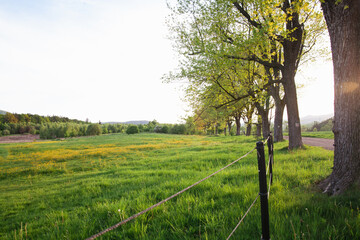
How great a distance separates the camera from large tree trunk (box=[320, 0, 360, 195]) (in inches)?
157

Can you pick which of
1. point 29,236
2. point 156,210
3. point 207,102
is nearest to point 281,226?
point 156,210

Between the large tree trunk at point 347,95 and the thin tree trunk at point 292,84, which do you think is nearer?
the large tree trunk at point 347,95

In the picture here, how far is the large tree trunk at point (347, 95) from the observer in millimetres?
3996

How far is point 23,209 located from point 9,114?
118681mm

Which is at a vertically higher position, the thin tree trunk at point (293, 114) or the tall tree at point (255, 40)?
the tall tree at point (255, 40)

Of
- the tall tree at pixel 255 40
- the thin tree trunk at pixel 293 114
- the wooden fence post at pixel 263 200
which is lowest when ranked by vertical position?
the wooden fence post at pixel 263 200

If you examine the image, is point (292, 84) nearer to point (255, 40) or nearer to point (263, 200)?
point (255, 40)

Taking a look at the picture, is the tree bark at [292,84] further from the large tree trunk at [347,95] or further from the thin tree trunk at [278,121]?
the thin tree trunk at [278,121]

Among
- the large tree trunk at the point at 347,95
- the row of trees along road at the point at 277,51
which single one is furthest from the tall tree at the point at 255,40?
the large tree trunk at the point at 347,95

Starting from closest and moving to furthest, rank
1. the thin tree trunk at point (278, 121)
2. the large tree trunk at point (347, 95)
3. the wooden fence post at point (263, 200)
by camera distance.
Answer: the wooden fence post at point (263, 200) < the large tree trunk at point (347, 95) < the thin tree trunk at point (278, 121)

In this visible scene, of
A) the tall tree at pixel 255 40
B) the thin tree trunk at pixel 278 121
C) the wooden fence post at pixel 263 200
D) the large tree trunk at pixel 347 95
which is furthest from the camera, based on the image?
the thin tree trunk at pixel 278 121

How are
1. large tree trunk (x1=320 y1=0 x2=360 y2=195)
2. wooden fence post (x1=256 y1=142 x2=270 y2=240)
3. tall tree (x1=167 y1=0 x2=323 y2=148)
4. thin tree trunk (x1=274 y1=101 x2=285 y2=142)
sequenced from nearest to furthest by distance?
wooden fence post (x1=256 y1=142 x2=270 y2=240) → large tree trunk (x1=320 y1=0 x2=360 y2=195) → tall tree (x1=167 y1=0 x2=323 y2=148) → thin tree trunk (x1=274 y1=101 x2=285 y2=142)

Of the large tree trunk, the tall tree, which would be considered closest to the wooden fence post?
the large tree trunk

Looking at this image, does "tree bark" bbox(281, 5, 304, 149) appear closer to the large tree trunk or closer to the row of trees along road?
the row of trees along road
